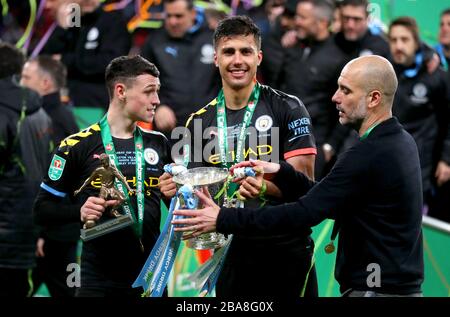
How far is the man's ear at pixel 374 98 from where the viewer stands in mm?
5066

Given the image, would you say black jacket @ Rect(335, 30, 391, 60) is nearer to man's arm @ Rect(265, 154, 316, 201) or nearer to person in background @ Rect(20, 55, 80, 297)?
person in background @ Rect(20, 55, 80, 297)

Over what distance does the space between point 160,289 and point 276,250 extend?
2.41 feet

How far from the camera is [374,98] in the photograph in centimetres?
507

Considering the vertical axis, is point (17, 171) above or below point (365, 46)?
below

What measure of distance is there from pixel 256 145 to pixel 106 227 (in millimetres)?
1007

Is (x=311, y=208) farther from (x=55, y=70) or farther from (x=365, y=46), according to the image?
(x=365, y=46)

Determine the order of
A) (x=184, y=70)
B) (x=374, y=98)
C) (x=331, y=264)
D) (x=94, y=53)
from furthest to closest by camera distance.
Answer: (x=94, y=53)
(x=184, y=70)
(x=331, y=264)
(x=374, y=98)

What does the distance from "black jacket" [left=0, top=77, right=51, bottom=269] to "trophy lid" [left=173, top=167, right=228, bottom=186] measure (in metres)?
2.35

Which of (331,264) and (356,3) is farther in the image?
(356,3)

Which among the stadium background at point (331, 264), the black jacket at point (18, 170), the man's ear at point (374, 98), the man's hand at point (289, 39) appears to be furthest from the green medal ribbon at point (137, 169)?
the man's hand at point (289, 39)

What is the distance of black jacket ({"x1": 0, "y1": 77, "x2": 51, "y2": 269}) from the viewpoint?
7234 millimetres

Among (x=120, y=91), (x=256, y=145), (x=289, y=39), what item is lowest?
(x=256, y=145)

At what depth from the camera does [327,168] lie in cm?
830

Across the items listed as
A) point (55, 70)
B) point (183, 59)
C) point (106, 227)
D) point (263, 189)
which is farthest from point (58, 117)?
point (263, 189)
